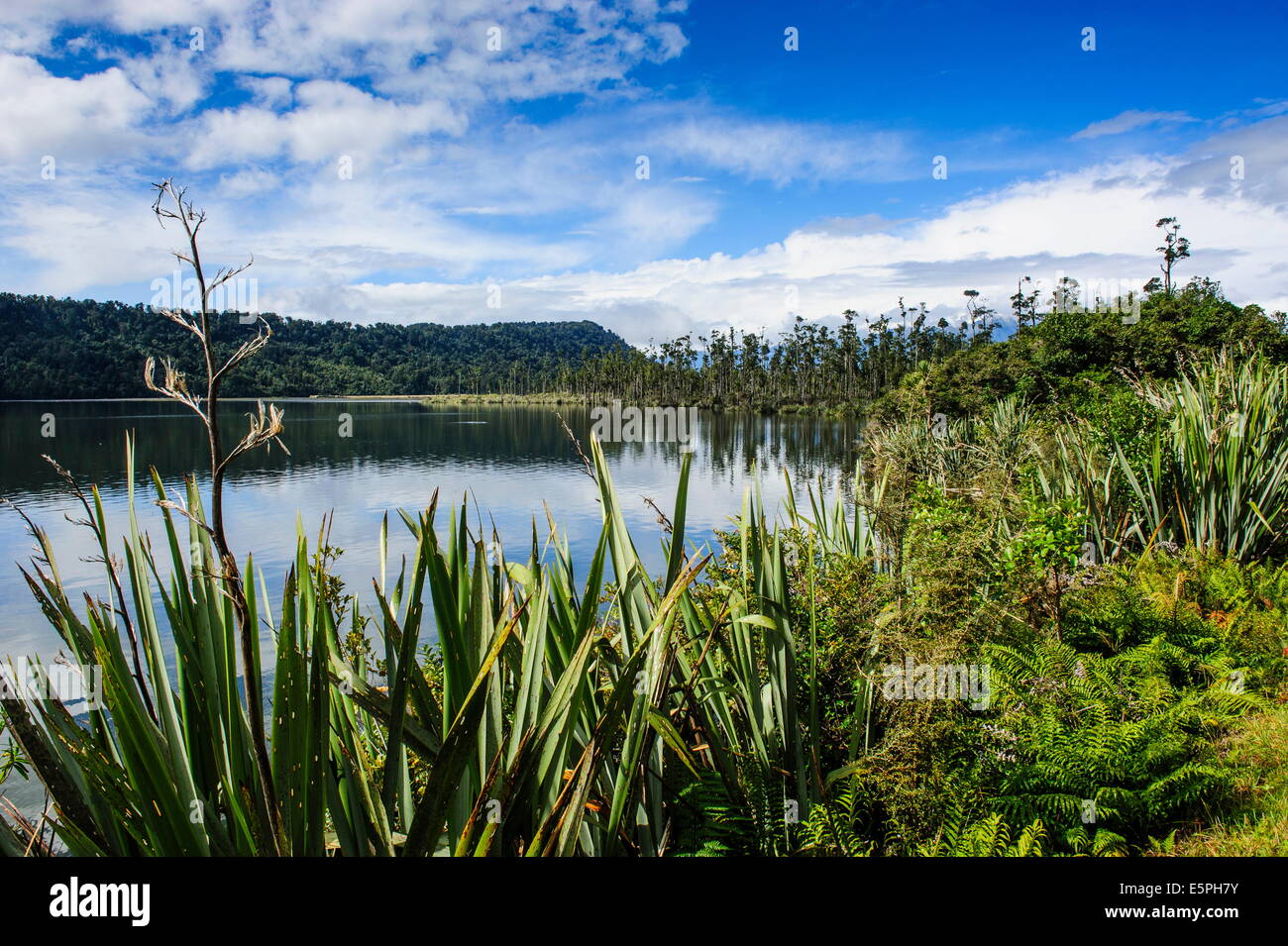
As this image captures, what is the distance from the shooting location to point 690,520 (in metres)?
18.6

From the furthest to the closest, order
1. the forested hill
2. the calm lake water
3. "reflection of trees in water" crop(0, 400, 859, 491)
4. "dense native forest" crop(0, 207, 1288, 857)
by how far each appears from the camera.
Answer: the forested hill → "reflection of trees in water" crop(0, 400, 859, 491) → the calm lake water → "dense native forest" crop(0, 207, 1288, 857)

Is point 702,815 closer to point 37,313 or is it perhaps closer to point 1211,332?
point 1211,332

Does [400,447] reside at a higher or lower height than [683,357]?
lower

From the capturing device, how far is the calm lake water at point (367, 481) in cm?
1416

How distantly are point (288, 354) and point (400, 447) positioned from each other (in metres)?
57.7

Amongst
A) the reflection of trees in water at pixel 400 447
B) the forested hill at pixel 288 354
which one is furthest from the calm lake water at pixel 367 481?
the forested hill at pixel 288 354

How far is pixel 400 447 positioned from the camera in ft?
153

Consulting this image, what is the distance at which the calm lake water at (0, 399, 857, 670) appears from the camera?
14.2 metres

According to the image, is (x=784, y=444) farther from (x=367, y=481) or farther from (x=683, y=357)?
(x=683, y=357)

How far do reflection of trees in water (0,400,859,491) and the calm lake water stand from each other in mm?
155

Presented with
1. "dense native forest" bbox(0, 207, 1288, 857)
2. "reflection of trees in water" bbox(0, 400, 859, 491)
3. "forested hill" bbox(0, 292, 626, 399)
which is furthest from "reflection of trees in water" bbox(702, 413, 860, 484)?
"forested hill" bbox(0, 292, 626, 399)

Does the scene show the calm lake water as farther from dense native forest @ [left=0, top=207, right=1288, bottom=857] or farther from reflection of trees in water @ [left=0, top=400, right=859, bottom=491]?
dense native forest @ [left=0, top=207, right=1288, bottom=857]

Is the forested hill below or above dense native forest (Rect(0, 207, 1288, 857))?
above

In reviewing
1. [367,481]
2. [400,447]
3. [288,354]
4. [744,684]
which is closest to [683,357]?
[288,354]
